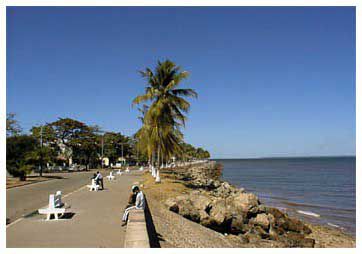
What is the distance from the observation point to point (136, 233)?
6.49m

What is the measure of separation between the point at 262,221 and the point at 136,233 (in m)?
10.6

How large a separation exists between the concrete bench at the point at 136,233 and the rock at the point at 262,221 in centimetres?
881

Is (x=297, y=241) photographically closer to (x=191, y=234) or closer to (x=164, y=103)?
(x=191, y=234)

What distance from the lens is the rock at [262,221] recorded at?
50.4 ft

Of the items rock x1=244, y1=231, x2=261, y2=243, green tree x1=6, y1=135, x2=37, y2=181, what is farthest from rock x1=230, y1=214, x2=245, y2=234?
green tree x1=6, y1=135, x2=37, y2=181

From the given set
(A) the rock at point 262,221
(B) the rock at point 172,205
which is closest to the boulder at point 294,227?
(A) the rock at point 262,221

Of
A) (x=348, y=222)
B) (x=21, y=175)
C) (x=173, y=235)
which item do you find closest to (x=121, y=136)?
(x=21, y=175)

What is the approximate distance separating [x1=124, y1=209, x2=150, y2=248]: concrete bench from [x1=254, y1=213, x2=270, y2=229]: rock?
8806 millimetres

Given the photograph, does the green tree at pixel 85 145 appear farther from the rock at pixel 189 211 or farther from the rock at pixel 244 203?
the rock at pixel 189 211

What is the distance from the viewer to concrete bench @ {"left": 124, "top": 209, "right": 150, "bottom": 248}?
19.1 ft

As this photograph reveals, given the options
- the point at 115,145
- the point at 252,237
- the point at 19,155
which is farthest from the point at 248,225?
the point at 115,145

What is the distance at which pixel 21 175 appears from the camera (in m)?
24.3

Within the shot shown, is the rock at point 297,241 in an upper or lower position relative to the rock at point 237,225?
lower

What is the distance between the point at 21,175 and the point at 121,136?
50287 millimetres
